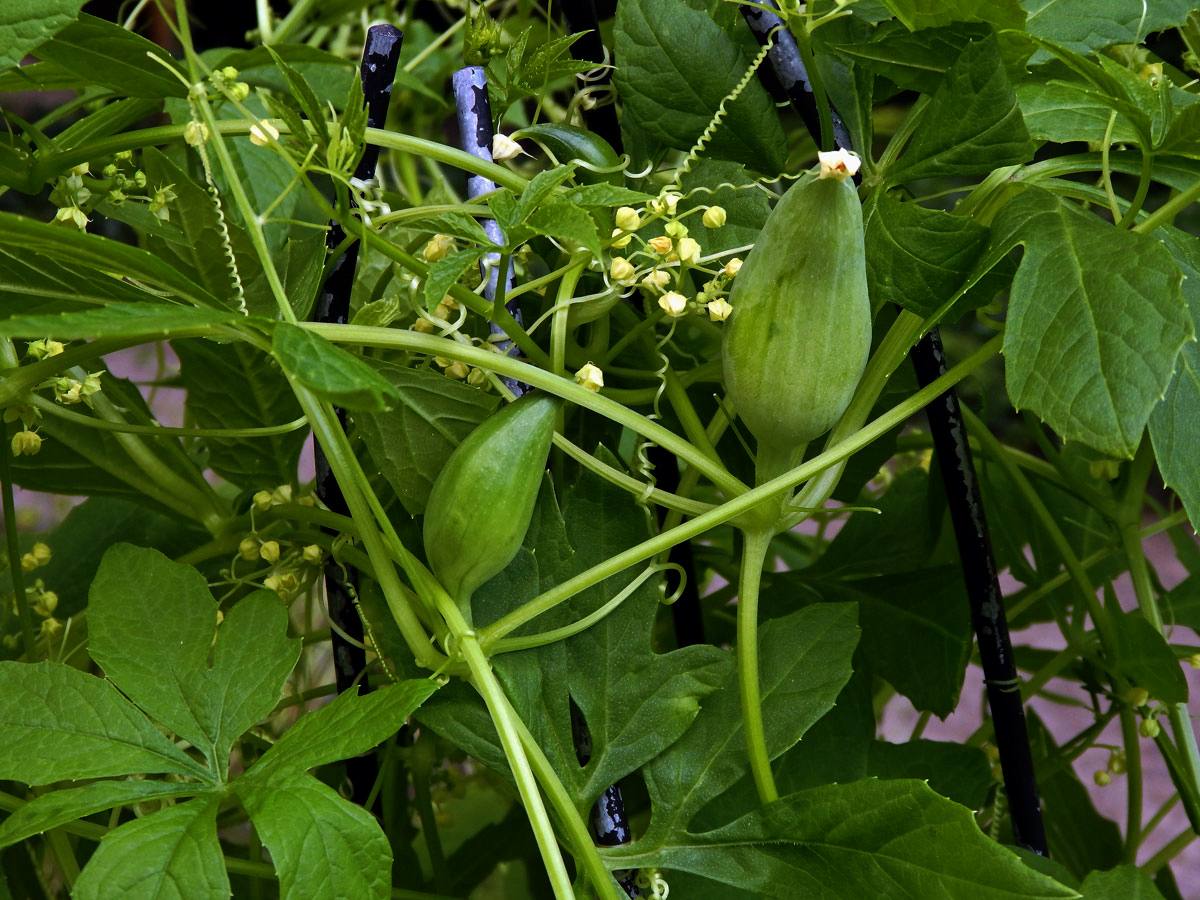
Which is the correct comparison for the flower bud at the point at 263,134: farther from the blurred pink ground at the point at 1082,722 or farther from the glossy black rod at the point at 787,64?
the blurred pink ground at the point at 1082,722

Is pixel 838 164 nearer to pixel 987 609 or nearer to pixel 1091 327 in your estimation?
pixel 1091 327

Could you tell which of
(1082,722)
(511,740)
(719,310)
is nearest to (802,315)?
(719,310)

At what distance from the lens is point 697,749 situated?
344mm

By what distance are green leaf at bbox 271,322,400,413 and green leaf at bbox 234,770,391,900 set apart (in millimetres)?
109

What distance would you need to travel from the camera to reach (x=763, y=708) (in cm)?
33

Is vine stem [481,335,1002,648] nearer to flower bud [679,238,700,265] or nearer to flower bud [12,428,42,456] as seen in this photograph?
flower bud [679,238,700,265]

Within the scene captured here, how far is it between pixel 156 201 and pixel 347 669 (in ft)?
0.58

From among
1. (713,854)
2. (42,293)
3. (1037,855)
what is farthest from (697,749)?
(42,293)

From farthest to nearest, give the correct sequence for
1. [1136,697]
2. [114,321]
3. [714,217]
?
[1136,697]
[714,217]
[114,321]

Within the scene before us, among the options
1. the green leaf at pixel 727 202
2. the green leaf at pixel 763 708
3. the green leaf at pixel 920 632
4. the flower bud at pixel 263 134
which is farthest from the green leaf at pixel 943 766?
the flower bud at pixel 263 134

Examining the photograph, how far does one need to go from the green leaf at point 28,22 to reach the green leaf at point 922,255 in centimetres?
23

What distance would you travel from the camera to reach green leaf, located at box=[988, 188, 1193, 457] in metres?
0.25

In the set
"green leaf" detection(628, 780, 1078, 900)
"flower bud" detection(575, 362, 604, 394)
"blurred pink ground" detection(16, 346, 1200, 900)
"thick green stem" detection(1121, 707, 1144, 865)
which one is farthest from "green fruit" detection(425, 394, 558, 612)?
"blurred pink ground" detection(16, 346, 1200, 900)

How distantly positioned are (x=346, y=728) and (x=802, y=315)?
162 millimetres
